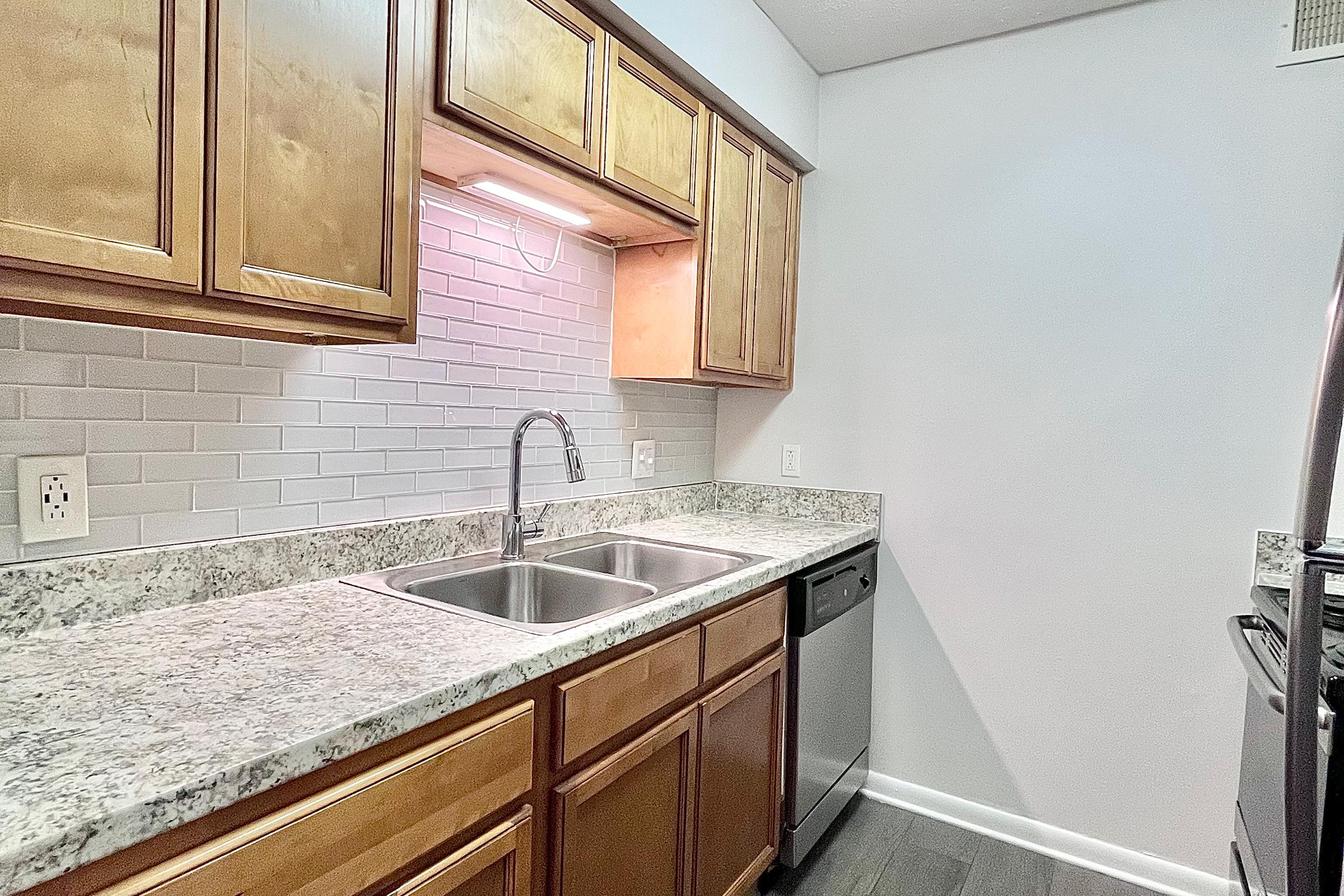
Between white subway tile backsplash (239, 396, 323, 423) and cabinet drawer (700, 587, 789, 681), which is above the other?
white subway tile backsplash (239, 396, 323, 423)

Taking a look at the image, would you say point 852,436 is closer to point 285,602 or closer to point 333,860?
point 285,602

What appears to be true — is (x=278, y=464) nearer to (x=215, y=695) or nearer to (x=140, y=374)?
(x=140, y=374)

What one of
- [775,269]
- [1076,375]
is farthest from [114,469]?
[1076,375]

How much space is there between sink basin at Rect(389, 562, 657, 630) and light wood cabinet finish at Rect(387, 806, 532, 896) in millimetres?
558

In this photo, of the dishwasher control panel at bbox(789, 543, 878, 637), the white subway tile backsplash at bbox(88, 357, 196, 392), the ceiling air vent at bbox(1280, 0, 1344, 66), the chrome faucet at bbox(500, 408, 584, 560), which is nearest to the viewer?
the white subway tile backsplash at bbox(88, 357, 196, 392)

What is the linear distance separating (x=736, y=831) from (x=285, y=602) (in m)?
1.17

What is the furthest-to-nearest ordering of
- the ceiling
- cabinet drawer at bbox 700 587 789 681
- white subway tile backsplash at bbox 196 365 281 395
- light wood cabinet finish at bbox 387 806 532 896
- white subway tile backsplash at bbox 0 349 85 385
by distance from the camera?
the ceiling, cabinet drawer at bbox 700 587 789 681, white subway tile backsplash at bbox 196 365 281 395, white subway tile backsplash at bbox 0 349 85 385, light wood cabinet finish at bbox 387 806 532 896

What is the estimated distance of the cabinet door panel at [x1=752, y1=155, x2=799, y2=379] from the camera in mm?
2453

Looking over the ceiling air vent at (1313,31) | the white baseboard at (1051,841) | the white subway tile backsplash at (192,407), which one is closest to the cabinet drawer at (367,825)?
the white subway tile backsplash at (192,407)

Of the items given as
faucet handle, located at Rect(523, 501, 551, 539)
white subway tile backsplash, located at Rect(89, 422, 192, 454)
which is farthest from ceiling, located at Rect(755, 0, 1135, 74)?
white subway tile backsplash, located at Rect(89, 422, 192, 454)

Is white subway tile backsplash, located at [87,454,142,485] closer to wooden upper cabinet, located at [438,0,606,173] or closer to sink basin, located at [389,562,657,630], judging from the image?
sink basin, located at [389,562,657,630]

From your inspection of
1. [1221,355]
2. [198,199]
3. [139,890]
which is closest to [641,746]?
[139,890]

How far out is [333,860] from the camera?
869mm

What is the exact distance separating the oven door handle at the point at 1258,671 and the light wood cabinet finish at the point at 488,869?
104cm
